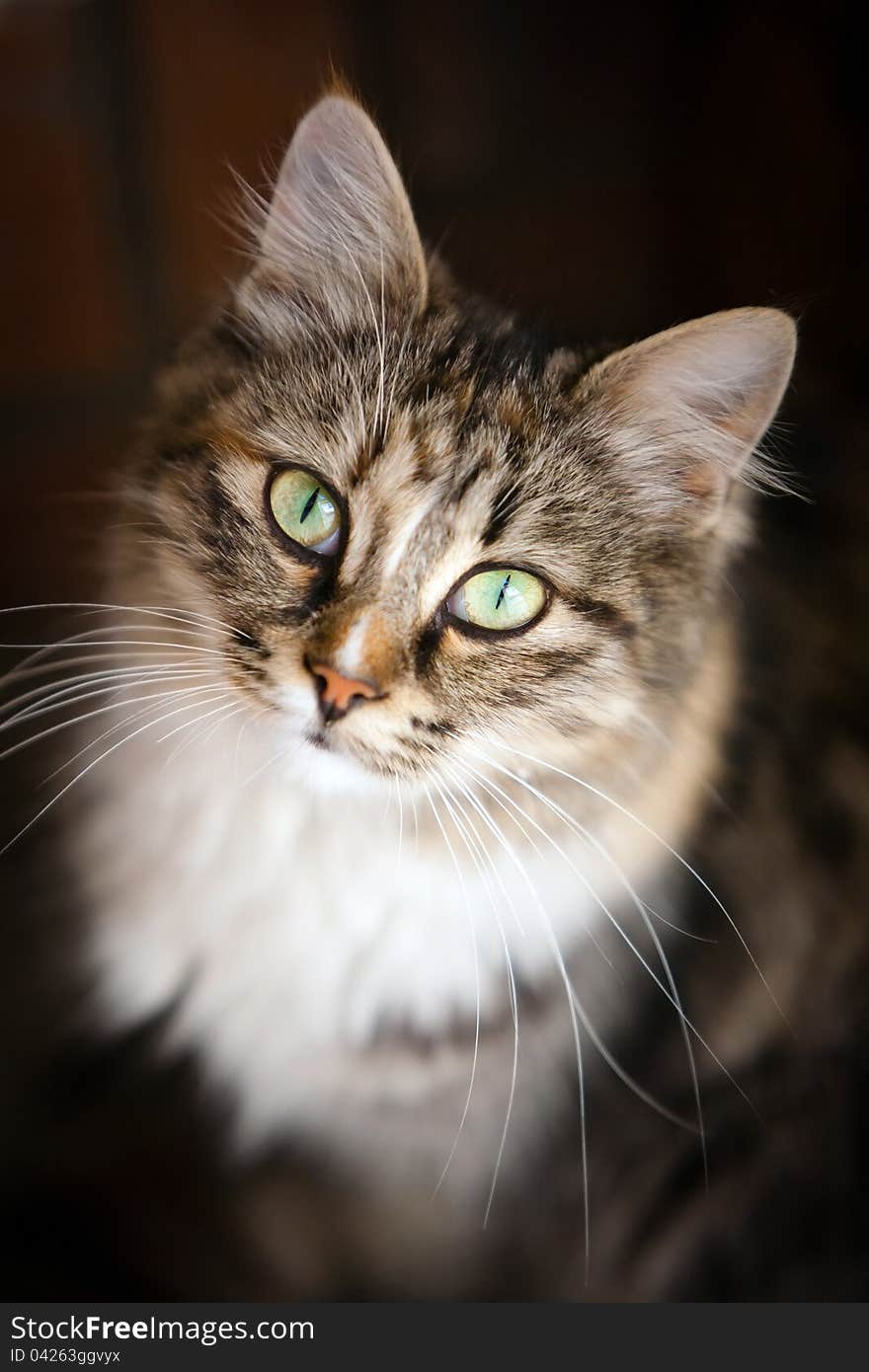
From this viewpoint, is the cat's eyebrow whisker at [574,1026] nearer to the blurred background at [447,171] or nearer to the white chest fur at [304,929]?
the white chest fur at [304,929]

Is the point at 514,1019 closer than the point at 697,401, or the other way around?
the point at 697,401

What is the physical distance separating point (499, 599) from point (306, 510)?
14cm

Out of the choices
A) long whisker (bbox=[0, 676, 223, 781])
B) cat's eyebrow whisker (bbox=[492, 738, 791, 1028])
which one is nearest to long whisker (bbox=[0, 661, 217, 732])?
long whisker (bbox=[0, 676, 223, 781])

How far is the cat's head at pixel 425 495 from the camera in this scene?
2.06 feet

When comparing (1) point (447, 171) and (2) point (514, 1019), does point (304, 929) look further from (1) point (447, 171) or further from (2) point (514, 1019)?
(1) point (447, 171)

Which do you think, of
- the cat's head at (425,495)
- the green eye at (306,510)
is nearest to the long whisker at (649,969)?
the cat's head at (425,495)

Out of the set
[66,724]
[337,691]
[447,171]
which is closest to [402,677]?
[337,691]

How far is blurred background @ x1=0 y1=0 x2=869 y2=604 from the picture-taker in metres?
0.79

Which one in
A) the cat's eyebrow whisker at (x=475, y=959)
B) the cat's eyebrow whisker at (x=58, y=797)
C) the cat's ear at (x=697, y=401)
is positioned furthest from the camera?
the cat's eyebrow whisker at (x=58, y=797)

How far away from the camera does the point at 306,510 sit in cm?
66

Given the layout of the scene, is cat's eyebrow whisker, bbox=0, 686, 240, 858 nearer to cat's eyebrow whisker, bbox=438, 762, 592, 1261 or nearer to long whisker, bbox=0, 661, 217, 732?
long whisker, bbox=0, 661, 217, 732

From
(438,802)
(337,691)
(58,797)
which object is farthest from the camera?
(58,797)

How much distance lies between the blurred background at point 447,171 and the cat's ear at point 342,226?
0.30 feet

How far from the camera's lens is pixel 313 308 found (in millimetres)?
702
